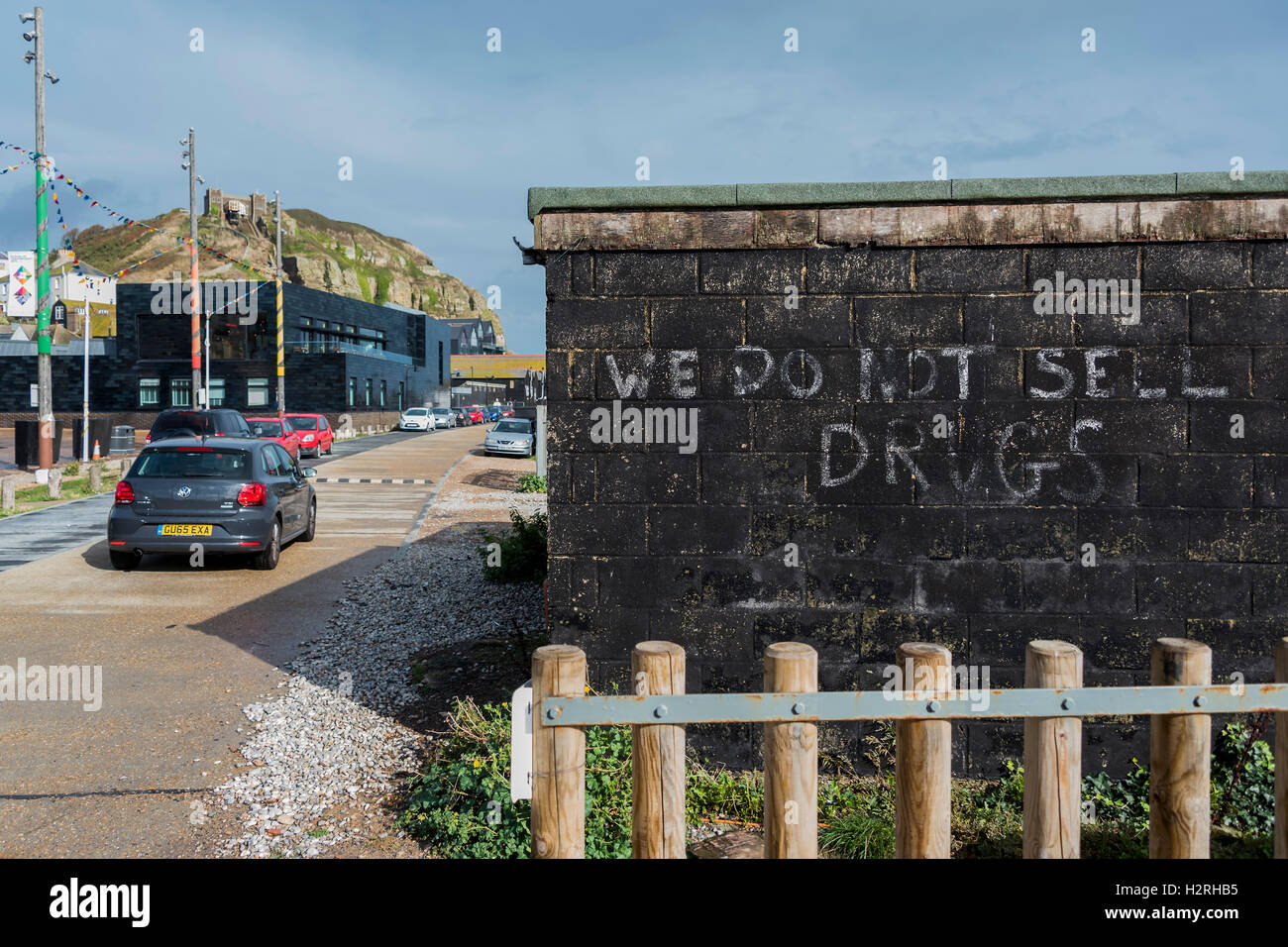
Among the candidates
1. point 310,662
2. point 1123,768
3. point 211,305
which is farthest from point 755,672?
point 211,305

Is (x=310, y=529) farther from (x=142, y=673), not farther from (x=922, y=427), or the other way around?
(x=922, y=427)

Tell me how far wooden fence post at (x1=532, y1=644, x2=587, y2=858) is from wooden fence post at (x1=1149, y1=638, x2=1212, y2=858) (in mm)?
1676

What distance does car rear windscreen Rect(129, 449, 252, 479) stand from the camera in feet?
37.8

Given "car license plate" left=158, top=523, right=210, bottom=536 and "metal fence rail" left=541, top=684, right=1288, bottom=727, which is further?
"car license plate" left=158, top=523, right=210, bottom=536

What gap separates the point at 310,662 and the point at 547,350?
158 inches

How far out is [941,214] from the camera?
4.90 metres

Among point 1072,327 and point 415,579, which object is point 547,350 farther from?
point 415,579

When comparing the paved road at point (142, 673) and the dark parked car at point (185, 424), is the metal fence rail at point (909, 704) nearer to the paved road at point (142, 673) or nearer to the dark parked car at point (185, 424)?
the paved road at point (142, 673)

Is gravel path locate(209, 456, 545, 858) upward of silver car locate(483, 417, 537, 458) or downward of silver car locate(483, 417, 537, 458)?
downward

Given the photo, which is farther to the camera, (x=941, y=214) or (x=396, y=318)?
(x=396, y=318)

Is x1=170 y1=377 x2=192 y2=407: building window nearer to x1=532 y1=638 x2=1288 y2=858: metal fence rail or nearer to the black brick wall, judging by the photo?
the black brick wall

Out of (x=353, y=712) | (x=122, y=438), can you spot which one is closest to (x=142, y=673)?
(x=353, y=712)

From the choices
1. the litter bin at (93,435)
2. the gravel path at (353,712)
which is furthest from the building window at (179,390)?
the gravel path at (353,712)

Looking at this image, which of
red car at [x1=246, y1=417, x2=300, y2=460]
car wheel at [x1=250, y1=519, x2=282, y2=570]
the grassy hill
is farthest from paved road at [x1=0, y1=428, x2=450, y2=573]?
the grassy hill
